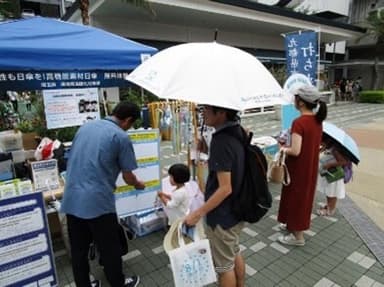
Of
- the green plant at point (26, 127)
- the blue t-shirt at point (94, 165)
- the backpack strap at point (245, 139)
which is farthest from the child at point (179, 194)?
the green plant at point (26, 127)

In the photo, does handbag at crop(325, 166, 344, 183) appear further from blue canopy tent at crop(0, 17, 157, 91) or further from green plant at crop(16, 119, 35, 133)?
green plant at crop(16, 119, 35, 133)

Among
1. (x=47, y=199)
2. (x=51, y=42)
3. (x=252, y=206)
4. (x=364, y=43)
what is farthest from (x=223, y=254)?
(x=364, y=43)

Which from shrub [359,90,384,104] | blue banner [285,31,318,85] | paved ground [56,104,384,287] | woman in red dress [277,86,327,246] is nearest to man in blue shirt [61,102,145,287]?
paved ground [56,104,384,287]

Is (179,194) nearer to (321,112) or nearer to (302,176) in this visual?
(302,176)

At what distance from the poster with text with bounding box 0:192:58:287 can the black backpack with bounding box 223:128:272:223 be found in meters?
1.56

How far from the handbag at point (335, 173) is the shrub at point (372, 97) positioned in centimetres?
1912

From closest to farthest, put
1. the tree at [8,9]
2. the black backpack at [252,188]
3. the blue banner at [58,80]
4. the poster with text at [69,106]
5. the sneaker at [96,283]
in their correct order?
the black backpack at [252,188]
the sneaker at [96,283]
the blue banner at [58,80]
the poster with text at [69,106]
the tree at [8,9]

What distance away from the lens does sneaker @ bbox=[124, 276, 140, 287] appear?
2607 mm

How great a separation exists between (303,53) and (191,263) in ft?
15.1

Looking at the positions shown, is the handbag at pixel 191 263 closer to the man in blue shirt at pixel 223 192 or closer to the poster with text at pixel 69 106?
the man in blue shirt at pixel 223 192

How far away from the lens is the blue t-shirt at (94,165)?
83.1 inches

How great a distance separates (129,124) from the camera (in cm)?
230

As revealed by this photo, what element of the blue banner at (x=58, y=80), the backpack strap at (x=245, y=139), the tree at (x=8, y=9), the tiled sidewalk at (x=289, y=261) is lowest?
the tiled sidewalk at (x=289, y=261)

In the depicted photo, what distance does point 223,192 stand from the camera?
181cm
